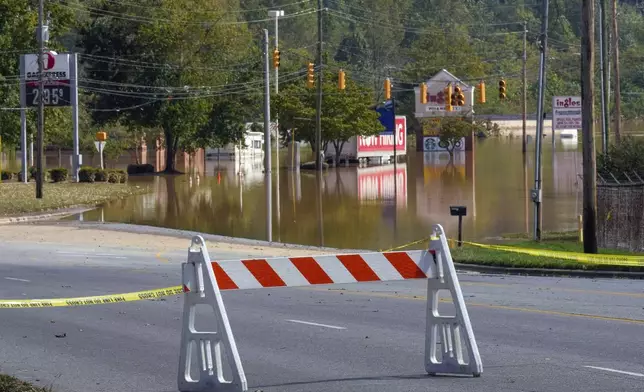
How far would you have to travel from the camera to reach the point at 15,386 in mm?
9273

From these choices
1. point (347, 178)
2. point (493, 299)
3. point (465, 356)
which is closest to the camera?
point (465, 356)

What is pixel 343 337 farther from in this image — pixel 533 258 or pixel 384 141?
pixel 384 141

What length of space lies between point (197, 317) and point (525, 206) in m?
34.6

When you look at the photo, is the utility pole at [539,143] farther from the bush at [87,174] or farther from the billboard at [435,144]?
the billboard at [435,144]

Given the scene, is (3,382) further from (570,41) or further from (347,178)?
(570,41)

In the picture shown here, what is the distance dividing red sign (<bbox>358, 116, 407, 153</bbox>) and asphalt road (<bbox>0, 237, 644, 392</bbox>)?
247 ft

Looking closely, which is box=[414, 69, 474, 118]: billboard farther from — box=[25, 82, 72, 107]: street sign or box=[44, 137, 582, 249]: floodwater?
box=[25, 82, 72, 107]: street sign

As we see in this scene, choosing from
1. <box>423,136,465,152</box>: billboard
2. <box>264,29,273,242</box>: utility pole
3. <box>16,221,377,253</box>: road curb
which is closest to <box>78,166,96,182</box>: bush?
<box>264,29,273,242</box>: utility pole

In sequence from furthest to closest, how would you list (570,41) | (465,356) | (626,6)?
(626,6) → (570,41) → (465,356)

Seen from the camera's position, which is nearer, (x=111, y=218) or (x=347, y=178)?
(x=111, y=218)

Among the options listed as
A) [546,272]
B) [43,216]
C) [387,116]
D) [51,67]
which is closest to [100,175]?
[51,67]

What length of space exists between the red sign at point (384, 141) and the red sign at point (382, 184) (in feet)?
21.0

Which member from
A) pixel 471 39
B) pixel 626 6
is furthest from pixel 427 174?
pixel 626 6

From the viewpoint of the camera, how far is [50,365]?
37.0 feet
